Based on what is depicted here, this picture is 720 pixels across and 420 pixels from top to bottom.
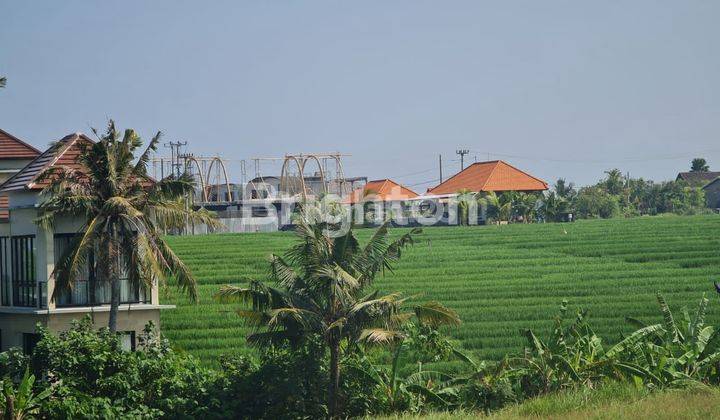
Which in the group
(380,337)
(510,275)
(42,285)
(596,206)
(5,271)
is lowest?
(380,337)

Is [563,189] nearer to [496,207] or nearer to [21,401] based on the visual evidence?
[496,207]

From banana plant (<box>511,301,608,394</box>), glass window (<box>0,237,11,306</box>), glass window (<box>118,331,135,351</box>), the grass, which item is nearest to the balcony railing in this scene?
glass window (<box>118,331,135,351</box>)

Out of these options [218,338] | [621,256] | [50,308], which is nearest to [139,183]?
[50,308]

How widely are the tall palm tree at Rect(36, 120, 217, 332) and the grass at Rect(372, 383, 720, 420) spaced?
10013 mm

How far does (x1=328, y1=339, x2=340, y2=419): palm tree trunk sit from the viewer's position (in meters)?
21.8

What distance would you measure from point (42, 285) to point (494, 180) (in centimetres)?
5420

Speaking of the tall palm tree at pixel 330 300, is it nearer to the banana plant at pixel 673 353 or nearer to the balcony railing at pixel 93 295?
the banana plant at pixel 673 353

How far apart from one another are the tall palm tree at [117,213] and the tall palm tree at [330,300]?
380cm

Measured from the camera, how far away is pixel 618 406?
16.7 meters

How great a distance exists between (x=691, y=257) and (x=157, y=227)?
25.1 m

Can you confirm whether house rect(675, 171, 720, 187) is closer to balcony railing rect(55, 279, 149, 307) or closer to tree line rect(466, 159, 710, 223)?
tree line rect(466, 159, 710, 223)

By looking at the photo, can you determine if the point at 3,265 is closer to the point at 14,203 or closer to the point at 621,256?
the point at 14,203

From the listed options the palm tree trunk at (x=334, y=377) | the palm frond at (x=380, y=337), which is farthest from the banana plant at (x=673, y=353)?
the palm tree trunk at (x=334, y=377)

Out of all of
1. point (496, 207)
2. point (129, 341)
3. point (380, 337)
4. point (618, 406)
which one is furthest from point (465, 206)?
point (618, 406)
